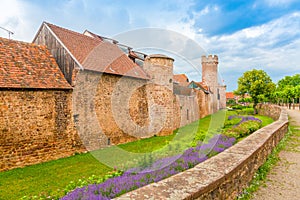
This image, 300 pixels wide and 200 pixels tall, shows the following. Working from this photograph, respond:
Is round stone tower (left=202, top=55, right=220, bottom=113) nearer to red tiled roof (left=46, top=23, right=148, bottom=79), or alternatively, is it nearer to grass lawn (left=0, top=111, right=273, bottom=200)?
red tiled roof (left=46, top=23, right=148, bottom=79)

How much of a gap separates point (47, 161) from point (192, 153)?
290 inches

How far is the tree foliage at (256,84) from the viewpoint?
34281 mm

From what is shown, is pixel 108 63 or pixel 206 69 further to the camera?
pixel 206 69

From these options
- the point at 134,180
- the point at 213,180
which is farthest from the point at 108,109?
the point at 213,180

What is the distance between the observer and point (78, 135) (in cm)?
1202

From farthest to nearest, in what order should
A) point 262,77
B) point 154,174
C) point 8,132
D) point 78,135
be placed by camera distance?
point 262,77 < point 78,135 < point 8,132 < point 154,174

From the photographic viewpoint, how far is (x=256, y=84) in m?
34.2

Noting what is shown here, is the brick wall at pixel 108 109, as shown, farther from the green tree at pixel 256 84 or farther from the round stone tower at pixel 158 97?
the green tree at pixel 256 84

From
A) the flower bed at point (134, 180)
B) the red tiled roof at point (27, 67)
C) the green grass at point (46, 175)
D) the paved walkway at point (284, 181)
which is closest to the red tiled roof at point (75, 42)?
the red tiled roof at point (27, 67)

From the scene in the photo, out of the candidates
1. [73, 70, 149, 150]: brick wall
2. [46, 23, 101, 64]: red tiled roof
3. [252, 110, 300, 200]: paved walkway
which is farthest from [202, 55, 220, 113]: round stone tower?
[252, 110, 300, 200]: paved walkway

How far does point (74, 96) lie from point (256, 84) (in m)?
30.3

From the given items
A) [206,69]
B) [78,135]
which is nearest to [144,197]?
[78,135]

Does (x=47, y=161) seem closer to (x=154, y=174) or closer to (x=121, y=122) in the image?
(x=121, y=122)

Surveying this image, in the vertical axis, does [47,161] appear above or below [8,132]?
below
